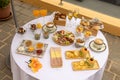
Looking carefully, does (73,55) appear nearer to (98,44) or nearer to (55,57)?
(55,57)

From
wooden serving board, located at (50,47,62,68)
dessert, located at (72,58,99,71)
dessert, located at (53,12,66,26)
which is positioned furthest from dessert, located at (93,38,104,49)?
dessert, located at (53,12,66,26)

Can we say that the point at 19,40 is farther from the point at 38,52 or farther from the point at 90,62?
the point at 90,62

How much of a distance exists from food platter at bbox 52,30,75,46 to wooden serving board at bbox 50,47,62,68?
0.36ft

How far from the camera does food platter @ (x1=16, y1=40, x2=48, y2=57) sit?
8.74 ft

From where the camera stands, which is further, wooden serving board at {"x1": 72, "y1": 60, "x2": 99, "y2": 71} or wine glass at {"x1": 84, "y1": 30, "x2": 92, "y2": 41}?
wine glass at {"x1": 84, "y1": 30, "x2": 92, "y2": 41}

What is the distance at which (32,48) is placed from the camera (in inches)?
107

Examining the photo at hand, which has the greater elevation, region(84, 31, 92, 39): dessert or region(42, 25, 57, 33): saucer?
region(84, 31, 92, 39): dessert

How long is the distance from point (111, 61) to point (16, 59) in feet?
5.79

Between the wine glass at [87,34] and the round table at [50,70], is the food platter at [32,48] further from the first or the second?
the wine glass at [87,34]

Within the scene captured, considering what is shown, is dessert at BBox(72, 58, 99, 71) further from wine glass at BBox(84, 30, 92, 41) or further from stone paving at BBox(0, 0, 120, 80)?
stone paving at BBox(0, 0, 120, 80)

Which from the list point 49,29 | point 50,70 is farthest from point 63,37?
point 50,70

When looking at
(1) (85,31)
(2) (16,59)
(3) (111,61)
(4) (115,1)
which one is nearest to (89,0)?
(4) (115,1)

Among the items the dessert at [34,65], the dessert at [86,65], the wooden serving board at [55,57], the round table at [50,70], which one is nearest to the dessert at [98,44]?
the round table at [50,70]

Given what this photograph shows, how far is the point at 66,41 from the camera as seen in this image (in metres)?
2.84
